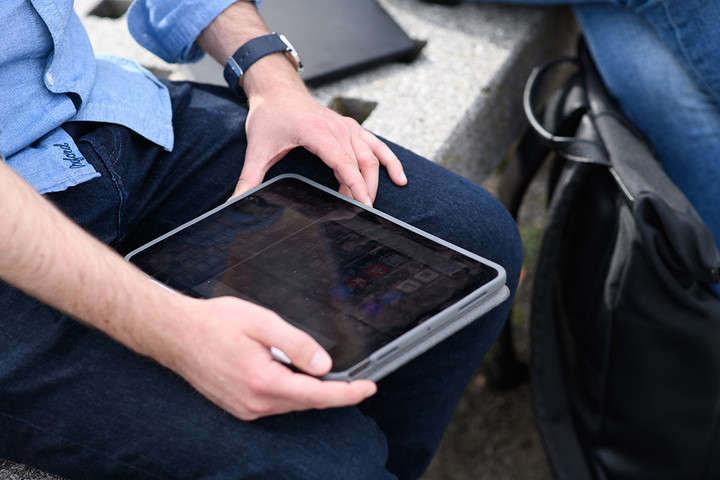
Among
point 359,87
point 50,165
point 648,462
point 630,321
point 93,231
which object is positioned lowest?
point 648,462

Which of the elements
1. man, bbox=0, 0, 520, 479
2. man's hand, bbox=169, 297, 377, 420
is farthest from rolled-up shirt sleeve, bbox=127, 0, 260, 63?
man's hand, bbox=169, 297, 377, 420

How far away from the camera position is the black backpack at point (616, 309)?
51.4 inches

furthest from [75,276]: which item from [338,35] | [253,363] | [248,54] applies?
[338,35]

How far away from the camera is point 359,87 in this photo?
1741mm

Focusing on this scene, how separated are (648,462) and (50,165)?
1.29m

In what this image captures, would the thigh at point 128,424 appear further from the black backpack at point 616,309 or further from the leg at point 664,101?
the leg at point 664,101

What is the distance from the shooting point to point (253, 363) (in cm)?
74

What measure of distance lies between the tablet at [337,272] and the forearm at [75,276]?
0.09 metres

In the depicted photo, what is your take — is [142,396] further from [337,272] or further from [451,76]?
[451,76]

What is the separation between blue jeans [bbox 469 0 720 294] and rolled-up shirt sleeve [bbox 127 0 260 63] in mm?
870

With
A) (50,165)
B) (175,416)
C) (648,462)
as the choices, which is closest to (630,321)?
(648,462)

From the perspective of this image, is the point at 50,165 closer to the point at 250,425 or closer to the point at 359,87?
the point at 250,425

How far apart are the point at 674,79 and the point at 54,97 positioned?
1303 millimetres

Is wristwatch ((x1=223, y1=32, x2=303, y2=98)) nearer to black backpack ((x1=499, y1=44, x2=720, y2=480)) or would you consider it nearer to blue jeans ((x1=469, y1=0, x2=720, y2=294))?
black backpack ((x1=499, y1=44, x2=720, y2=480))
